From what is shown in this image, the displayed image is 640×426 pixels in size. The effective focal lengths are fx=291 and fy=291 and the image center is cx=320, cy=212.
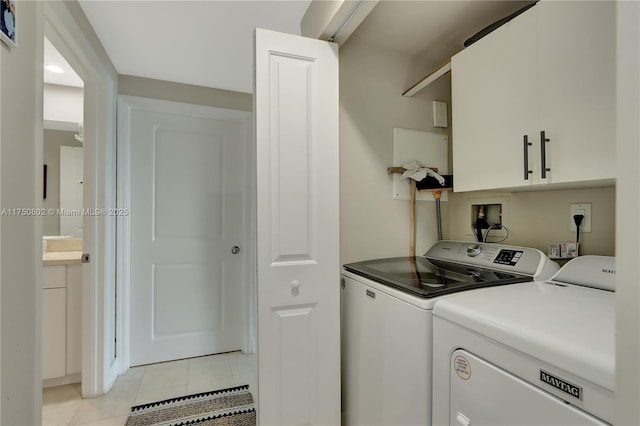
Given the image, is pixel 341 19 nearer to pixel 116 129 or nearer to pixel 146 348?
pixel 116 129

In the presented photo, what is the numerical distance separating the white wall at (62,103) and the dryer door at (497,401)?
3205mm

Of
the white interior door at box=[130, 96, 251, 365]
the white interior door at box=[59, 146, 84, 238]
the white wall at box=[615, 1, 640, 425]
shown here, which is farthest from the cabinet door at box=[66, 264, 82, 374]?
the white wall at box=[615, 1, 640, 425]

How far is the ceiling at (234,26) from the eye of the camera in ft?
4.83

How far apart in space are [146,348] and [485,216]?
8.82ft

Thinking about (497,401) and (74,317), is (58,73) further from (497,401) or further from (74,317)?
(497,401)

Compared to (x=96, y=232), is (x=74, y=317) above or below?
below

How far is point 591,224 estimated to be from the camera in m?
1.26

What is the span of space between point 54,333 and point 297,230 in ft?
6.43

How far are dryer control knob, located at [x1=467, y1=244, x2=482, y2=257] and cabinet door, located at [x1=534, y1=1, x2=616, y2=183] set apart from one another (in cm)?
53

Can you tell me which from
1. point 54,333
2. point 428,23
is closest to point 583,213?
point 428,23

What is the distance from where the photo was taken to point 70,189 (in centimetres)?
247

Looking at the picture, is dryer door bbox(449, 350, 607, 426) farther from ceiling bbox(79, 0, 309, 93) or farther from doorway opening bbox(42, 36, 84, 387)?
doorway opening bbox(42, 36, 84, 387)

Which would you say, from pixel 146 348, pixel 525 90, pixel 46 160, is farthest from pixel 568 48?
pixel 46 160

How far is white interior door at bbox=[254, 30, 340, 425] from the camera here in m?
1.31
